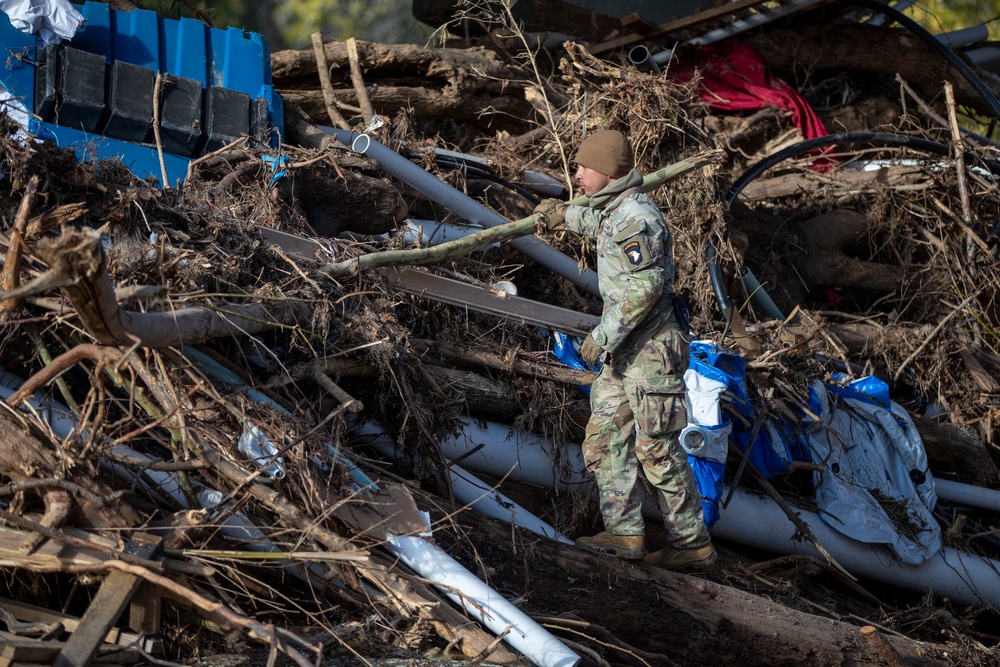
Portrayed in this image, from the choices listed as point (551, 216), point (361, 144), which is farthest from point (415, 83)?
point (551, 216)

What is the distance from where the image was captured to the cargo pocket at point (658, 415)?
162 inches

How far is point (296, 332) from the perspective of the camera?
3932 mm

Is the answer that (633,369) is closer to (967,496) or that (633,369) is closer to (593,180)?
(593,180)

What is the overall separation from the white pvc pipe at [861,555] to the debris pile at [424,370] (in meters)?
0.05

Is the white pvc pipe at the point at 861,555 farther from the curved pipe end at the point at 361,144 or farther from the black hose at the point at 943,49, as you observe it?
the black hose at the point at 943,49

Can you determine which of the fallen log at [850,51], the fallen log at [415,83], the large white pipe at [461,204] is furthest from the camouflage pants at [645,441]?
the fallen log at [850,51]

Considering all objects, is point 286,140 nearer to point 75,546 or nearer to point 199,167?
point 199,167

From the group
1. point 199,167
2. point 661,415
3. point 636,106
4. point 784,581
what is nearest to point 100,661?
point 661,415

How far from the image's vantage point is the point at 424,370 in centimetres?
440

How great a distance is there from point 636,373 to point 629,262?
49 centimetres

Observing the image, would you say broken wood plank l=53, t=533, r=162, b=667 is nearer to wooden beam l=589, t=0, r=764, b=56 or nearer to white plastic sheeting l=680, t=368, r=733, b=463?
white plastic sheeting l=680, t=368, r=733, b=463

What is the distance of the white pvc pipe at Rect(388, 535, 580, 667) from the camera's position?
3232 millimetres

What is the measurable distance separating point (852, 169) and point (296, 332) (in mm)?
5487

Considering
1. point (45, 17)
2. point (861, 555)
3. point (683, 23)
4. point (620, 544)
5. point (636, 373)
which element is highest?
point (683, 23)
